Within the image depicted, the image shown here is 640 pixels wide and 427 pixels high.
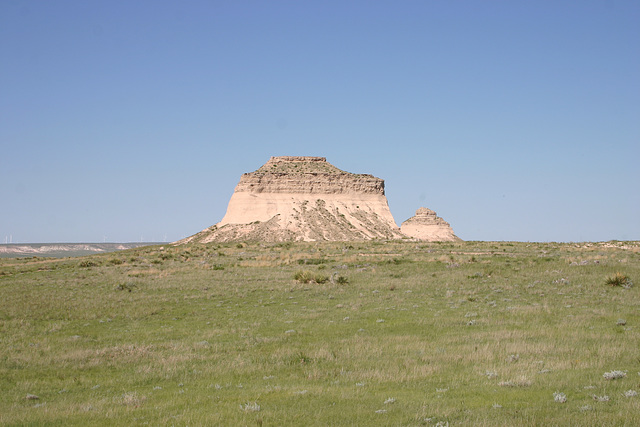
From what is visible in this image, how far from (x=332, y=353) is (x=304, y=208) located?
310ft

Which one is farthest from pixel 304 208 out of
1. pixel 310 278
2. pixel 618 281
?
pixel 618 281

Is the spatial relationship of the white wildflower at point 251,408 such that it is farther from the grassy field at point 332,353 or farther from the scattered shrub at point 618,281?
the scattered shrub at point 618,281

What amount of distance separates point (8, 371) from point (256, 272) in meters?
21.9

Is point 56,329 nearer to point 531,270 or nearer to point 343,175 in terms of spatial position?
point 531,270

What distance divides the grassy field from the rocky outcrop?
99378mm

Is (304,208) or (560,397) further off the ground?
(304,208)

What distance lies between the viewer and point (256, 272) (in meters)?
34.5

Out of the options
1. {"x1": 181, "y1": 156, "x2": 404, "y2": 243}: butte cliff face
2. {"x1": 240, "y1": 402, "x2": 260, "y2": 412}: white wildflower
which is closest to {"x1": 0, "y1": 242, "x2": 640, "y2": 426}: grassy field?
{"x1": 240, "y1": 402, "x2": 260, "y2": 412}: white wildflower

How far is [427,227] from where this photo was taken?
129 metres

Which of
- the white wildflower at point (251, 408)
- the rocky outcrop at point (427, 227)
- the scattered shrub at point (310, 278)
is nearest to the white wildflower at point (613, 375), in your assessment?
the white wildflower at point (251, 408)

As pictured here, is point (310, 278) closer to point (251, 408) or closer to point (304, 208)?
point (251, 408)

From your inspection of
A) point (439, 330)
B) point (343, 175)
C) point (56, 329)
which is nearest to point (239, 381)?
point (439, 330)

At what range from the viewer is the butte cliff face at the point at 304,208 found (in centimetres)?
9969

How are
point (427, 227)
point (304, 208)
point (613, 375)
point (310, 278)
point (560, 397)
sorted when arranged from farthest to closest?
point (427, 227) → point (304, 208) → point (310, 278) → point (613, 375) → point (560, 397)
